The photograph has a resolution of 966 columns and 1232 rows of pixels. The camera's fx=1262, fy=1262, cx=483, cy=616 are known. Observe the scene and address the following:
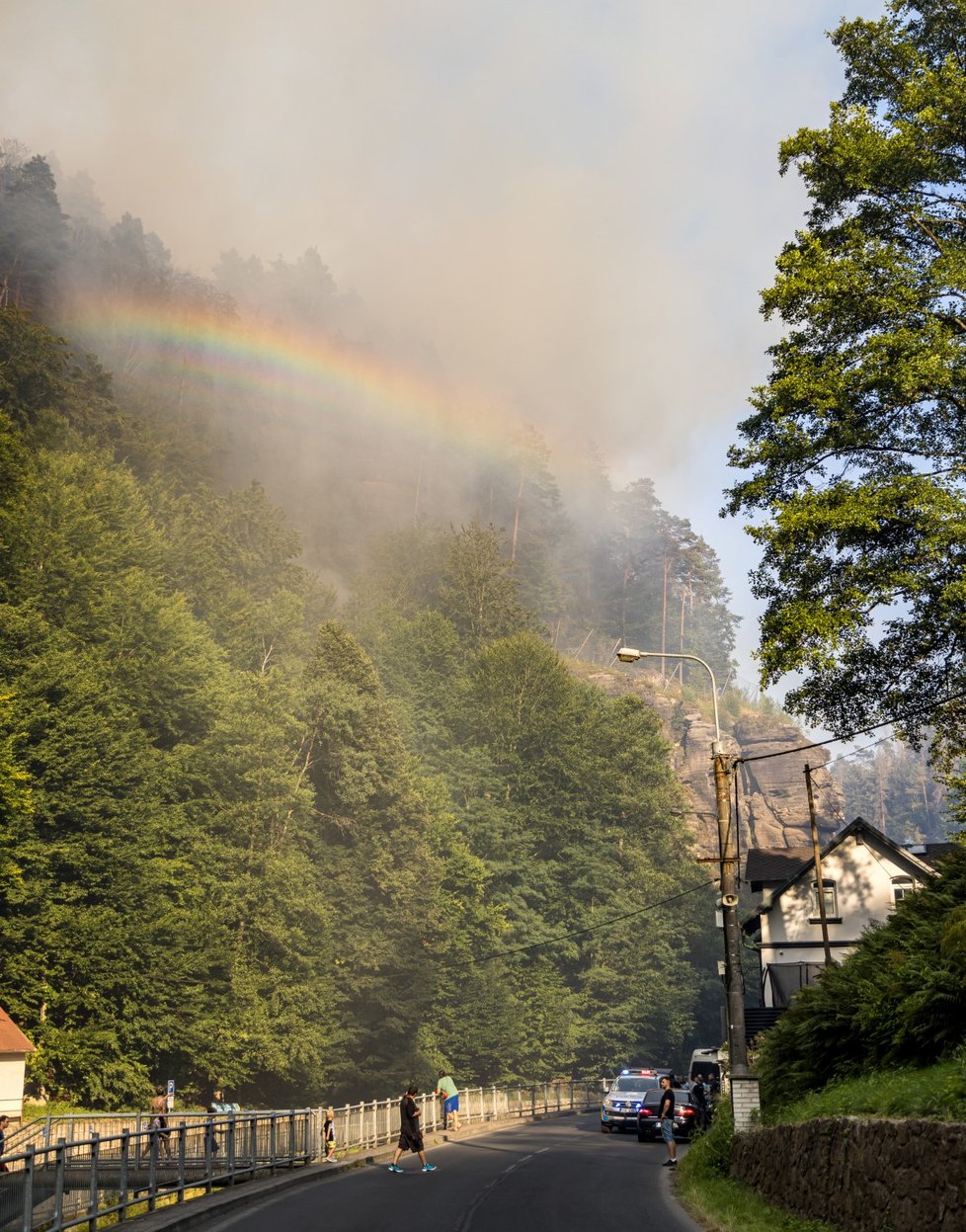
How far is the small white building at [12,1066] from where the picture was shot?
140 ft

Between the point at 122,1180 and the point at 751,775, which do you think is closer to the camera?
the point at 122,1180

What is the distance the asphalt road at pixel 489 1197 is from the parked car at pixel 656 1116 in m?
7.35

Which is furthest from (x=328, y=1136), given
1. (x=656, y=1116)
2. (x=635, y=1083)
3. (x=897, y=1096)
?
(x=635, y=1083)

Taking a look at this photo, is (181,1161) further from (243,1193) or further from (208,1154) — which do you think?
(208,1154)

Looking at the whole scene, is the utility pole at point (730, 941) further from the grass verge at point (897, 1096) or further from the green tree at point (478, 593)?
the green tree at point (478, 593)

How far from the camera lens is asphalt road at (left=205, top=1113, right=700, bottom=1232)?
57.2 ft

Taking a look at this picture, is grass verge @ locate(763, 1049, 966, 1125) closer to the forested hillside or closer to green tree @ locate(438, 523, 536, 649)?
the forested hillside

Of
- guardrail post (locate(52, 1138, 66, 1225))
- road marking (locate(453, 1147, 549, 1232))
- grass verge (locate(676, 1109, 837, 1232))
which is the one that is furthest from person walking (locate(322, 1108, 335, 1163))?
guardrail post (locate(52, 1138, 66, 1225))

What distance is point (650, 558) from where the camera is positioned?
7185 inches

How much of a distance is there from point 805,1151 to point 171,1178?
381 inches

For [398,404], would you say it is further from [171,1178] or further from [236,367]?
[171,1178]

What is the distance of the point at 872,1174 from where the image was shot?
43.5 ft

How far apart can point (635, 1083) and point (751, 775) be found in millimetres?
119089

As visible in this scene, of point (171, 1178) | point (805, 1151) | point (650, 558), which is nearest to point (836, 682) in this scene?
point (805, 1151)
